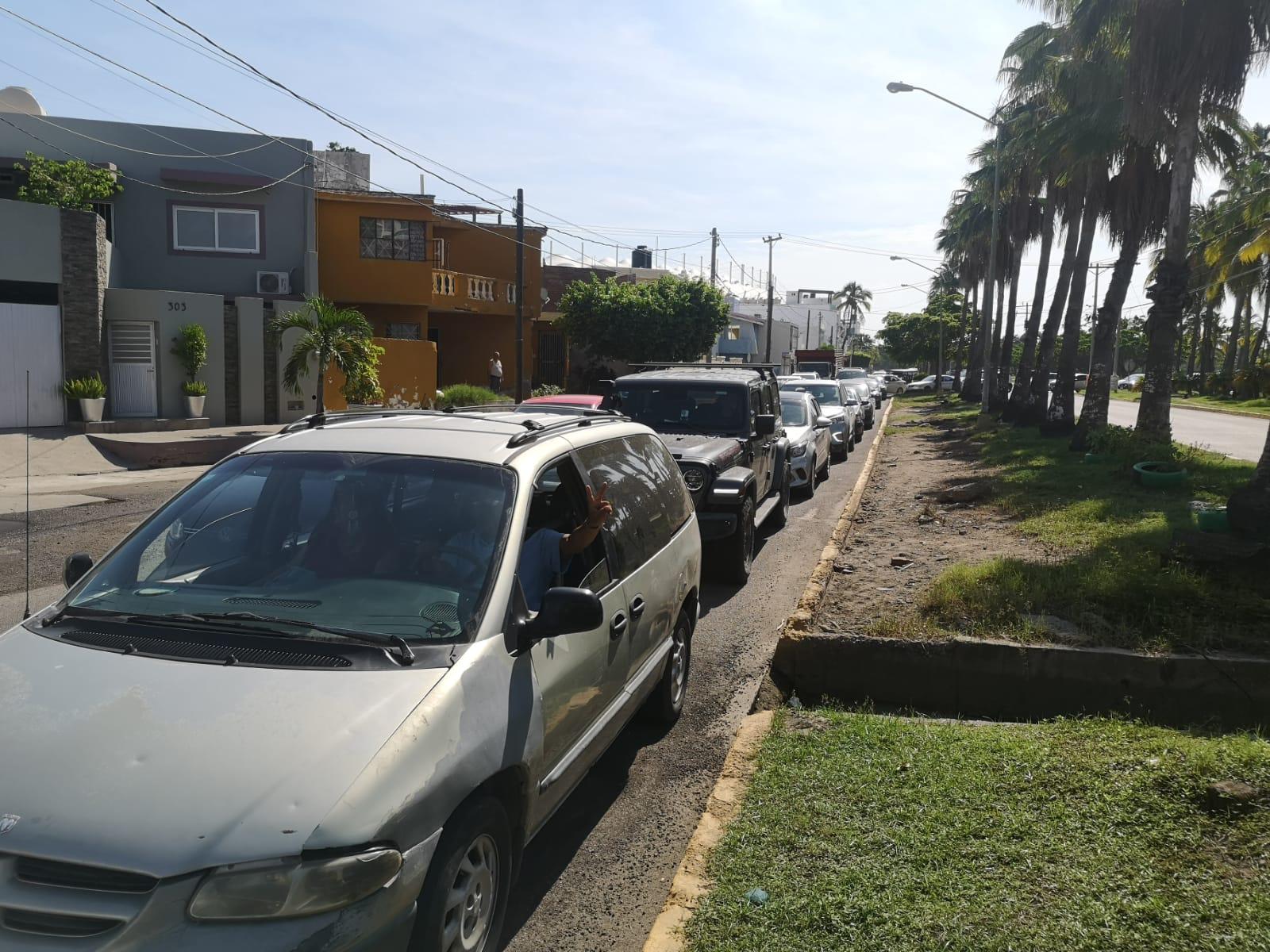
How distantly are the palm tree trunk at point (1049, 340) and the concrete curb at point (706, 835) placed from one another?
2311 cm

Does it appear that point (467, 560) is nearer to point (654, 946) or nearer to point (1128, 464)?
point (654, 946)

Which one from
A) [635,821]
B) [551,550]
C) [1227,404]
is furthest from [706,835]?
[1227,404]

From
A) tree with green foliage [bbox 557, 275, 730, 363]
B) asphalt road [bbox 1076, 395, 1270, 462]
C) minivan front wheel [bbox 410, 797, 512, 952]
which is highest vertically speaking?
tree with green foliage [bbox 557, 275, 730, 363]

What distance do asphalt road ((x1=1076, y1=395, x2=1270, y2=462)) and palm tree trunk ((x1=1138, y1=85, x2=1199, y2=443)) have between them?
1.09m

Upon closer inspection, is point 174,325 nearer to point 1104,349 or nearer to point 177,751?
point 1104,349

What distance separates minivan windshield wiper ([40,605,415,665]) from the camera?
333 cm

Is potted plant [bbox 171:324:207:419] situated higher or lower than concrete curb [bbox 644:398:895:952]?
higher

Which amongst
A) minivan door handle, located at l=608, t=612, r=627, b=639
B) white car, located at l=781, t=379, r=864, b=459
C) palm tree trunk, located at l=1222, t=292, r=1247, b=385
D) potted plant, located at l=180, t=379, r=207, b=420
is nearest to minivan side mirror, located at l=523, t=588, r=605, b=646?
minivan door handle, located at l=608, t=612, r=627, b=639

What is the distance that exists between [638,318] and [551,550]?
33.7 metres

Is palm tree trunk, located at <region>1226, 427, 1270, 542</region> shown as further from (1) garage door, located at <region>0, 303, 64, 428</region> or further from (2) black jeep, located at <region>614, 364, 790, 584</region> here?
(1) garage door, located at <region>0, 303, 64, 428</region>

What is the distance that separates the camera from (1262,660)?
608cm

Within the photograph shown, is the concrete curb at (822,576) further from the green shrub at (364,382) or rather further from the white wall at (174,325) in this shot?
the white wall at (174,325)

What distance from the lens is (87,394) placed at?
71.0 ft

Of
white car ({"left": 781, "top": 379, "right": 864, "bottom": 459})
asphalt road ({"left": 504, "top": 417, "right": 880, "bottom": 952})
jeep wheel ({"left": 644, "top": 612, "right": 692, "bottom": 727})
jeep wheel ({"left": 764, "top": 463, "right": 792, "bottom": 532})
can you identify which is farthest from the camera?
white car ({"left": 781, "top": 379, "right": 864, "bottom": 459})
